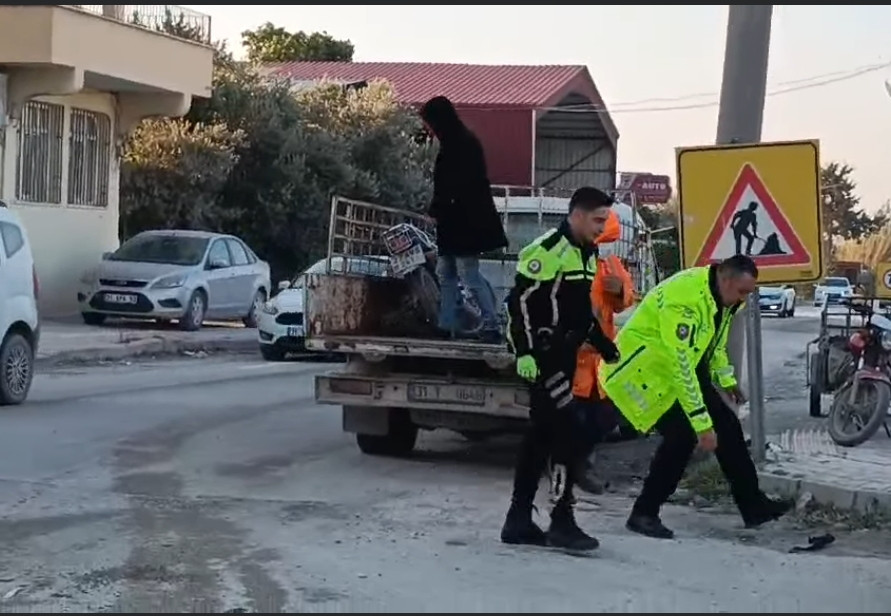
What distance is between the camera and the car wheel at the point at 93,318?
24797 millimetres

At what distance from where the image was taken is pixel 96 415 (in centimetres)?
1386

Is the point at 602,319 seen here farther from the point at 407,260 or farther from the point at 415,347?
the point at 407,260

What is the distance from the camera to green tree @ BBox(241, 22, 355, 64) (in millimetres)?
59094

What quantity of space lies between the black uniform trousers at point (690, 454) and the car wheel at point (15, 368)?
7.26 m

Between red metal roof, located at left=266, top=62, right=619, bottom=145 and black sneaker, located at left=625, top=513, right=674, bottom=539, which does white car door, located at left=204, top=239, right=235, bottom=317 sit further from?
red metal roof, located at left=266, top=62, right=619, bottom=145

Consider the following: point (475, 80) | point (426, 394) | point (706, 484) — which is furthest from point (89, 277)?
point (475, 80)

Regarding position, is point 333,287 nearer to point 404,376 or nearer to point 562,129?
point 404,376

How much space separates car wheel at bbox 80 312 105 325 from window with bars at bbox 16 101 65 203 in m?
2.18

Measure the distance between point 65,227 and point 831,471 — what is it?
18.6 m

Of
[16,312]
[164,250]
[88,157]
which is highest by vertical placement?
[88,157]

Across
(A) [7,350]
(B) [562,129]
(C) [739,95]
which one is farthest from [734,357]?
(B) [562,129]

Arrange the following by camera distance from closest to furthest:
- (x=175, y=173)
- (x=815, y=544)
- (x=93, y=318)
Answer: (x=815, y=544) → (x=93, y=318) → (x=175, y=173)

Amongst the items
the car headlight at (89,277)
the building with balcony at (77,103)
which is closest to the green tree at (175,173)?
the building with balcony at (77,103)

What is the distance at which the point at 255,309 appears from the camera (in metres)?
26.4
